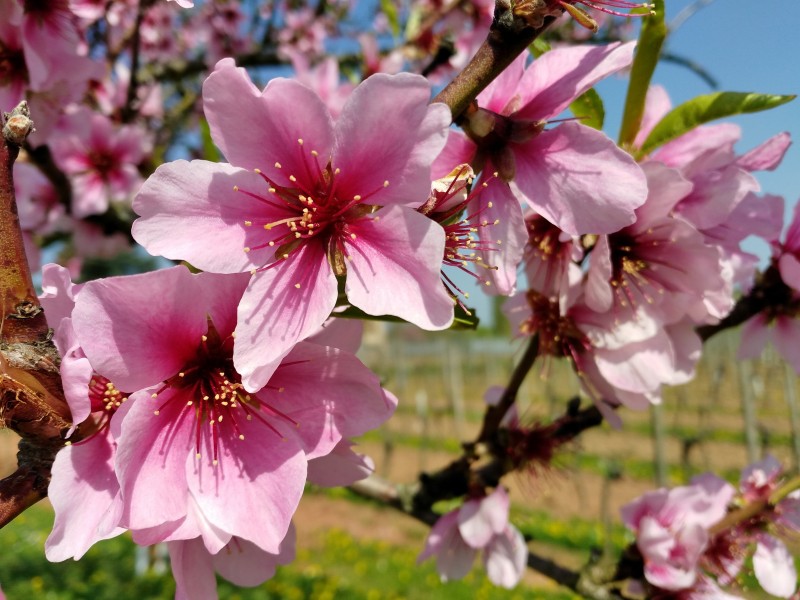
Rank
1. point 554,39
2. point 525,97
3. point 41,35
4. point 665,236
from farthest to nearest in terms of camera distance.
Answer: point 554,39, point 41,35, point 665,236, point 525,97

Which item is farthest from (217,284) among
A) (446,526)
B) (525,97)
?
(446,526)

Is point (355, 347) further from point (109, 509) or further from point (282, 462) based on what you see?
point (109, 509)

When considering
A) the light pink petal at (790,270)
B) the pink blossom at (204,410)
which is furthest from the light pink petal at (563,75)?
the light pink petal at (790,270)

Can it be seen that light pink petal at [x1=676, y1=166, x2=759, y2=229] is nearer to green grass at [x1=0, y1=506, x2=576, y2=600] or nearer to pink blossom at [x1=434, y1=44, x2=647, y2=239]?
pink blossom at [x1=434, y1=44, x2=647, y2=239]

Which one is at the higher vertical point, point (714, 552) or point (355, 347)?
point (355, 347)

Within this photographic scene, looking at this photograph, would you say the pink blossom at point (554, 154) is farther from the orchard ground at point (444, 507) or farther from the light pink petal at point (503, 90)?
the orchard ground at point (444, 507)

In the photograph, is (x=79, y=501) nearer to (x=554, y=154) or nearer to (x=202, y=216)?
(x=202, y=216)

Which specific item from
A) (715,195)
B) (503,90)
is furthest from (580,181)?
(715,195)
